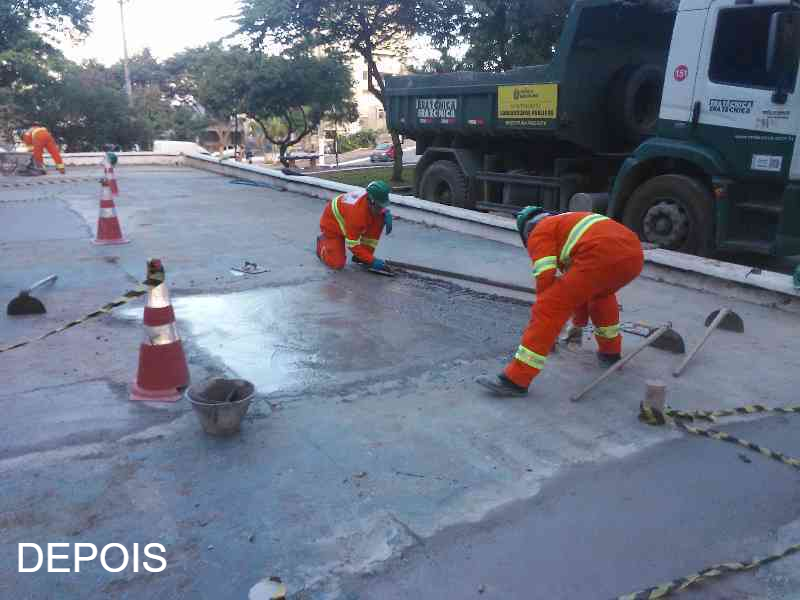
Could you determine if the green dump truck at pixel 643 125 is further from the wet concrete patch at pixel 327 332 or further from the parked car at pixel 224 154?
the parked car at pixel 224 154

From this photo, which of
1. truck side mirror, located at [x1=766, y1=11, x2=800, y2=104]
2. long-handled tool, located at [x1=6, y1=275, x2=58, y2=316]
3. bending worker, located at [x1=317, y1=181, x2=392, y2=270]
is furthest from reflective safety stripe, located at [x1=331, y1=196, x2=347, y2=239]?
truck side mirror, located at [x1=766, y1=11, x2=800, y2=104]

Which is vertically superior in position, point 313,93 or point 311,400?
point 313,93

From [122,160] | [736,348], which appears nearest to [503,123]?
[736,348]

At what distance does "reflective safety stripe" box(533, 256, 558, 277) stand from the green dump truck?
3767 millimetres

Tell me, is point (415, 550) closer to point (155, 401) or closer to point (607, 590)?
point (607, 590)

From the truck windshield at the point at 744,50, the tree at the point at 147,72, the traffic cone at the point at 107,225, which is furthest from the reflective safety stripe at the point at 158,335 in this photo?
the tree at the point at 147,72

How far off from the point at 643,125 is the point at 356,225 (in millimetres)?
4692

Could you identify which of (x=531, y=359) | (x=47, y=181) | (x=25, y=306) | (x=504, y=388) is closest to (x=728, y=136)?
(x=531, y=359)

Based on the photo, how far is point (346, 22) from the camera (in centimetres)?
1981

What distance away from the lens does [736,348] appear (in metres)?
5.21

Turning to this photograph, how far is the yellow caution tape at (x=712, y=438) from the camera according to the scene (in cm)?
254

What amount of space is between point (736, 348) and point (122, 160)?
16963mm

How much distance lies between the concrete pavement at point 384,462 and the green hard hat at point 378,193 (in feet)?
3.87

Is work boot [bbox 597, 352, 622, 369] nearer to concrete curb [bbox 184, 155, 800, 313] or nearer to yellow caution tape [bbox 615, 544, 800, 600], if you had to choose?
yellow caution tape [bbox 615, 544, 800, 600]
